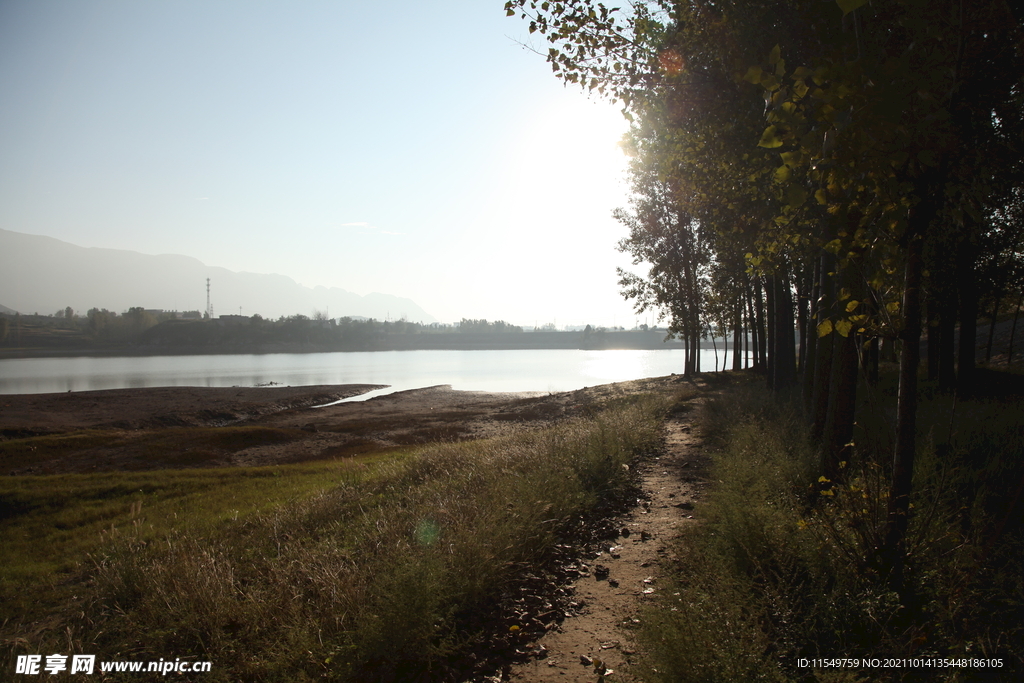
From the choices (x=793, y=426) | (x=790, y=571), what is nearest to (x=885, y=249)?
(x=790, y=571)

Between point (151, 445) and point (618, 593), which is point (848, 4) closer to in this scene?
point (618, 593)

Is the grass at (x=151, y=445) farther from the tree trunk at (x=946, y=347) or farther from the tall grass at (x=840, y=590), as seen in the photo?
the tree trunk at (x=946, y=347)

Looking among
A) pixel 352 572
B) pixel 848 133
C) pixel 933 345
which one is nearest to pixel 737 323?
pixel 933 345

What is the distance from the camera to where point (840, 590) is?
430cm

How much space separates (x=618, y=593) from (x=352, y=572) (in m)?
3.02

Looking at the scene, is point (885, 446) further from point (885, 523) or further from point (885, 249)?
point (885, 249)

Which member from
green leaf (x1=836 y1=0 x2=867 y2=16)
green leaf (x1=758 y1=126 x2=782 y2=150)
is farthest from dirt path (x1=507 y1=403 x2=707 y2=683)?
green leaf (x1=836 y1=0 x2=867 y2=16)

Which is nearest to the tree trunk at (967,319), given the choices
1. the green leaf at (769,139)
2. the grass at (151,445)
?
the green leaf at (769,139)

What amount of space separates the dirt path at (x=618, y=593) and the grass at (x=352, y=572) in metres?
0.50

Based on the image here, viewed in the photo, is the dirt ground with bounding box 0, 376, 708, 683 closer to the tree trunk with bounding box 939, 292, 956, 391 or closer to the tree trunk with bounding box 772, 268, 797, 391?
the tree trunk with bounding box 772, 268, 797, 391

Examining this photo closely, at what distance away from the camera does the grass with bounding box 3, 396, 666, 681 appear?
4.82m

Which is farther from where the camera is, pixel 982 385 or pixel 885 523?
pixel 982 385

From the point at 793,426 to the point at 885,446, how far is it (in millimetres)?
2935

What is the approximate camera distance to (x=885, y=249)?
12.2 feet
